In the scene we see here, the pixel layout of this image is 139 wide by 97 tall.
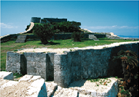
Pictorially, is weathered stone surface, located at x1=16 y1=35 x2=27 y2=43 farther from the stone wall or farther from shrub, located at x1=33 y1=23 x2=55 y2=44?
the stone wall

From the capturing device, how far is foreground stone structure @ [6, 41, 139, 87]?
756 cm

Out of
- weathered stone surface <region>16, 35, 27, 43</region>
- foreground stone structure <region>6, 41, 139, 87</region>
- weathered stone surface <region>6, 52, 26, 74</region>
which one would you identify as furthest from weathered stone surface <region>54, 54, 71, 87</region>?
weathered stone surface <region>16, 35, 27, 43</region>

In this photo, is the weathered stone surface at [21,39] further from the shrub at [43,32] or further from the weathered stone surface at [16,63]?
the weathered stone surface at [16,63]

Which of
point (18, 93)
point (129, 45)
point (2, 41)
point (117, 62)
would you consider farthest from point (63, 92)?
point (2, 41)

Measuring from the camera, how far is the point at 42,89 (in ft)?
14.6

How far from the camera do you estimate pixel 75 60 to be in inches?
341

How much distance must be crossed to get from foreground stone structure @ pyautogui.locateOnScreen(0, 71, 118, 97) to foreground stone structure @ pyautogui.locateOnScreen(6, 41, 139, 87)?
72 centimetres

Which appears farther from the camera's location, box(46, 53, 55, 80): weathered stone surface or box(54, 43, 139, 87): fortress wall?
box(46, 53, 55, 80): weathered stone surface

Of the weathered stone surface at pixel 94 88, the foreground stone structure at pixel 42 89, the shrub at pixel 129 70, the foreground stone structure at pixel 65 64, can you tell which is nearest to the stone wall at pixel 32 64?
the foreground stone structure at pixel 65 64

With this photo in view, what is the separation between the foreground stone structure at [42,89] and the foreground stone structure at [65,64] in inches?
28.4

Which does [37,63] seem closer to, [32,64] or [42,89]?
[32,64]

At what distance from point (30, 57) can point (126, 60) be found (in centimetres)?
794

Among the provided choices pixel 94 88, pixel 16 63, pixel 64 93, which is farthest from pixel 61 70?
pixel 16 63

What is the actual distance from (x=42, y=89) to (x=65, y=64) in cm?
321
